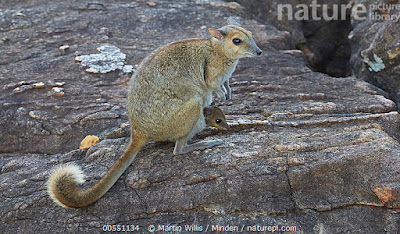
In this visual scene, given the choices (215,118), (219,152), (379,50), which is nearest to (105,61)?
(215,118)

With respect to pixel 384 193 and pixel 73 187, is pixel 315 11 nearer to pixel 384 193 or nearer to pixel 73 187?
pixel 384 193

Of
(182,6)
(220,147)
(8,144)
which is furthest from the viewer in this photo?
(182,6)

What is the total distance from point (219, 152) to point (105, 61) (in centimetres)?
348

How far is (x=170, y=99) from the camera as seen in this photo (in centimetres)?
429

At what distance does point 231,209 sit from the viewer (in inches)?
146

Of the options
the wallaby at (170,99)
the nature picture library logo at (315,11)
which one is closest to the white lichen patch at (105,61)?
the wallaby at (170,99)

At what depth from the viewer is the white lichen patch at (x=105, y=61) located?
6637mm

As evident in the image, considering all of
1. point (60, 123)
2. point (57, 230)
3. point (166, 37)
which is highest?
point (166, 37)

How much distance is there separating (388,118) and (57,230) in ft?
13.9

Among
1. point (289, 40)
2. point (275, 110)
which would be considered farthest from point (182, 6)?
point (275, 110)

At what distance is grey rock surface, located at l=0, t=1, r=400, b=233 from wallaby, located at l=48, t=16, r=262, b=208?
17 cm

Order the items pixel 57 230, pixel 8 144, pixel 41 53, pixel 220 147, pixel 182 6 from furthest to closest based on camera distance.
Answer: pixel 182 6
pixel 41 53
pixel 8 144
pixel 220 147
pixel 57 230

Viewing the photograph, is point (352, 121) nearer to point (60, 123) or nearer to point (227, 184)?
point (227, 184)

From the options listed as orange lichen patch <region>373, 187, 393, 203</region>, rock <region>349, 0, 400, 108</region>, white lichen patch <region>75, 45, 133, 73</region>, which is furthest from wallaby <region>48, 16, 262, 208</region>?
rock <region>349, 0, 400, 108</region>
